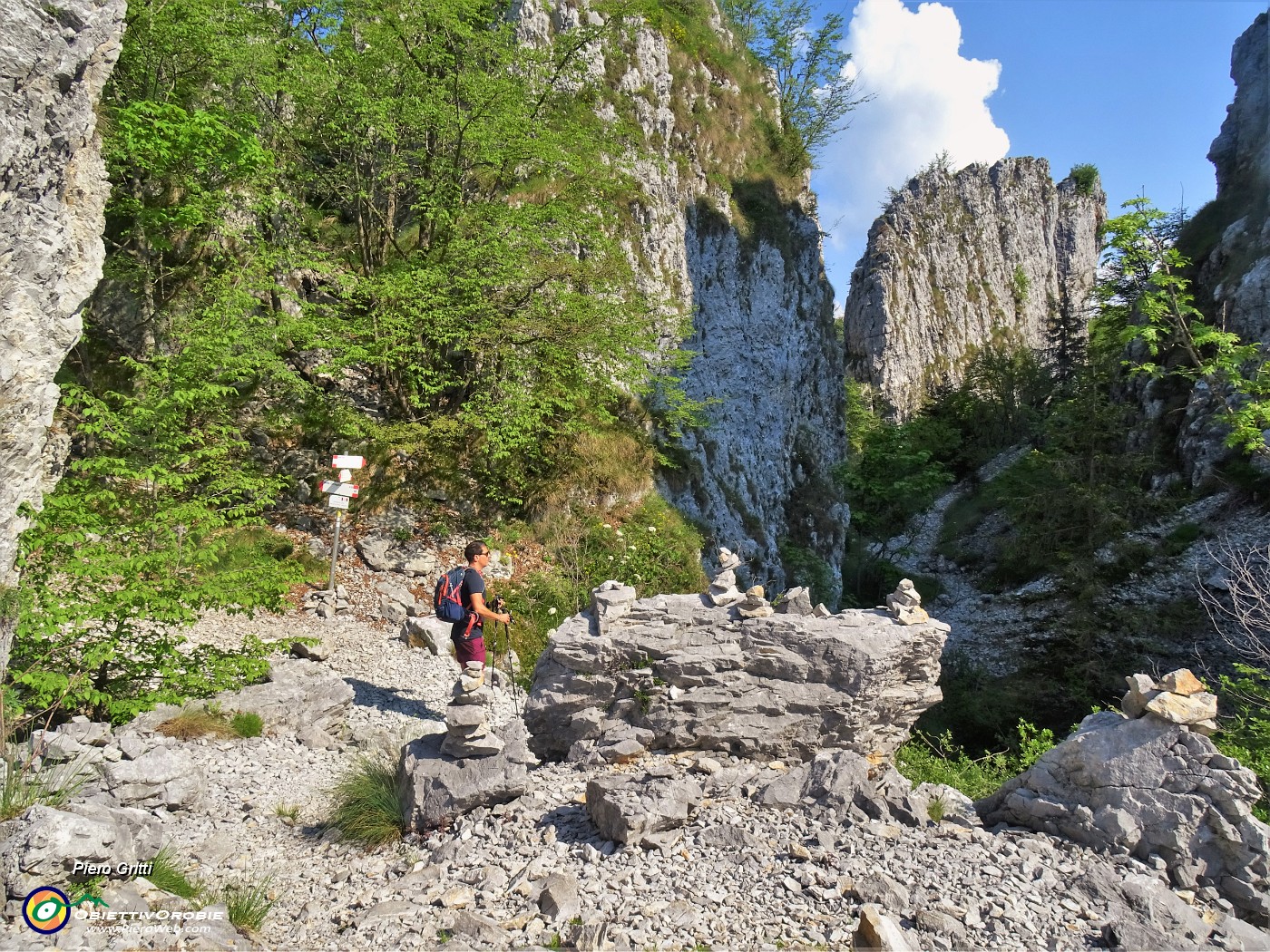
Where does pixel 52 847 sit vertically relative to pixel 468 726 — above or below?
below

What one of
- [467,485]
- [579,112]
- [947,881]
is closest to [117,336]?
[467,485]

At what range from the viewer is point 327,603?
34.2ft

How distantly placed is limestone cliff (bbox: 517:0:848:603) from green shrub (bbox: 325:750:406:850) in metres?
11.0

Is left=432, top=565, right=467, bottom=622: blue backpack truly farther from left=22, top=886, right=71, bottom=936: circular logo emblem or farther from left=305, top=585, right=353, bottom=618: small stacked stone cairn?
left=305, top=585, right=353, bottom=618: small stacked stone cairn

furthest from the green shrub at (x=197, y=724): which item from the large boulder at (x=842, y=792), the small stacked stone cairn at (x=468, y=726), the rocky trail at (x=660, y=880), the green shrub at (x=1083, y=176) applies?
the green shrub at (x=1083, y=176)

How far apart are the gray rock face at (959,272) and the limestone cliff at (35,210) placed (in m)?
56.3

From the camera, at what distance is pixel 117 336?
11.8m

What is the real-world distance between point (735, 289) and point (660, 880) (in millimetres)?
19435

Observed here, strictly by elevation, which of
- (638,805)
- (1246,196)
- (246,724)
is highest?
(1246,196)

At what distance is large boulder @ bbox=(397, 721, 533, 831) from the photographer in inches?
214

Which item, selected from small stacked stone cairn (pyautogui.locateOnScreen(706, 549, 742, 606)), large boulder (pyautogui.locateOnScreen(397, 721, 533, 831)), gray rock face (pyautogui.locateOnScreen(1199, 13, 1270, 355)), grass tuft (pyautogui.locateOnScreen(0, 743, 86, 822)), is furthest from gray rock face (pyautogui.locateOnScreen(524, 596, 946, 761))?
gray rock face (pyautogui.locateOnScreen(1199, 13, 1270, 355))

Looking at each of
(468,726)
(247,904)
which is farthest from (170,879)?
(468,726)

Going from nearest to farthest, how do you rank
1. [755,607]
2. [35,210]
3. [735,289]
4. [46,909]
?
[46,909] < [35,210] < [755,607] < [735,289]

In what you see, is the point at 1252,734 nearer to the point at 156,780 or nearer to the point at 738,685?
the point at 738,685
